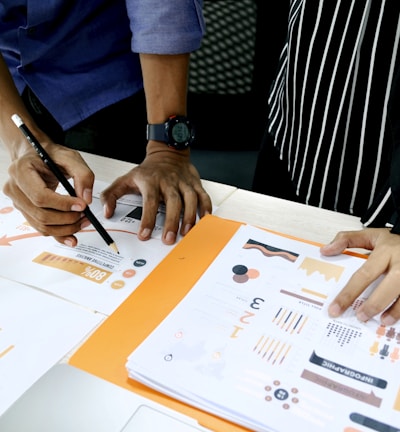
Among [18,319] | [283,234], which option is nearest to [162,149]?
[283,234]

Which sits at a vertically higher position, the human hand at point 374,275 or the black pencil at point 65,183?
the black pencil at point 65,183

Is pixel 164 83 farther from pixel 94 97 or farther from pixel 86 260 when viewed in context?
pixel 86 260

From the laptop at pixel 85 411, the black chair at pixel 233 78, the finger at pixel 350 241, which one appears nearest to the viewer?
the laptop at pixel 85 411

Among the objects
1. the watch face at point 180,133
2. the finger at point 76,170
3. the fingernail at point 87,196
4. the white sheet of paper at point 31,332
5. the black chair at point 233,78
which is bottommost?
the black chair at point 233,78

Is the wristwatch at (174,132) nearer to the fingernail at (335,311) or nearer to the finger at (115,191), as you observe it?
the finger at (115,191)

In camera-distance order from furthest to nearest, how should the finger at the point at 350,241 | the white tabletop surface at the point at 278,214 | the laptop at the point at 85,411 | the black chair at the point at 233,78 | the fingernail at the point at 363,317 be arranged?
the black chair at the point at 233,78
the white tabletop surface at the point at 278,214
the finger at the point at 350,241
the fingernail at the point at 363,317
the laptop at the point at 85,411

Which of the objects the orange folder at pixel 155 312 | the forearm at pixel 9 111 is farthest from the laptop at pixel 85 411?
the forearm at pixel 9 111

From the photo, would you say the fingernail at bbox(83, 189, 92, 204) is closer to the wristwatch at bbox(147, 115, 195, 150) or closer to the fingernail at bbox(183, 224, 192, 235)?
the fingernail at bbox(183, 224, 192, 235)

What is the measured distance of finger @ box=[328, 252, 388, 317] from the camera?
53cm

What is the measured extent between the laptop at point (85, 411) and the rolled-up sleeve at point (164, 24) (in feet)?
1.99

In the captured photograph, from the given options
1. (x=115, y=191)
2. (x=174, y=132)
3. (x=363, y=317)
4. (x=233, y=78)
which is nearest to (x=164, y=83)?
(x=174, y=132)

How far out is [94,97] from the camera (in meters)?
0.97

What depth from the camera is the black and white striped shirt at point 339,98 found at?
2.63 feet

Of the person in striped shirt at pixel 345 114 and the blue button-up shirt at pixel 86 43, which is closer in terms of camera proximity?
the person in striped shirt at pixel 345 114
